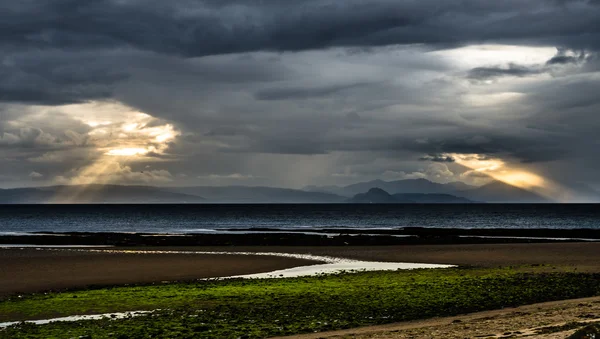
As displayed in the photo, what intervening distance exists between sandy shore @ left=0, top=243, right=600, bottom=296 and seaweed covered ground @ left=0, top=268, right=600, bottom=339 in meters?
5.49

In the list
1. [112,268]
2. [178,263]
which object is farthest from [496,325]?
[178,263]

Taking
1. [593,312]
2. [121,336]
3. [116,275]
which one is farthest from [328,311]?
[116,275]

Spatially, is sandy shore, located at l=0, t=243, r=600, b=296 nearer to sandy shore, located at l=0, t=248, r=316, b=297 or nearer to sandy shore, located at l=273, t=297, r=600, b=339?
sandy shore, located at l=0, t=248, r=316, b=297

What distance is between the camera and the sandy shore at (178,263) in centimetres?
3616

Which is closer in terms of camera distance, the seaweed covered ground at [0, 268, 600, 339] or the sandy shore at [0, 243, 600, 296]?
the seaweed covered ground at [0, 268, 600, 339]

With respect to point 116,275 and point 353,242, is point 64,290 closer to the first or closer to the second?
point 116,275

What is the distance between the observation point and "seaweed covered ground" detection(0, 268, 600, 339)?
2048 cm

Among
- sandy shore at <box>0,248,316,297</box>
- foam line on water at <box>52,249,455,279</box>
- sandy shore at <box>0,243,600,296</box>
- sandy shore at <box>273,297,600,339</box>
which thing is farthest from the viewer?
foam line on water at <box>52,249,455,279</box>

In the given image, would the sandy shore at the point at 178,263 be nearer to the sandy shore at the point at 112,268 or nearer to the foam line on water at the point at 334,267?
the sandy shore at the point at 112,268

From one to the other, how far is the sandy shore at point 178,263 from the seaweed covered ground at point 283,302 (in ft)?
18.0

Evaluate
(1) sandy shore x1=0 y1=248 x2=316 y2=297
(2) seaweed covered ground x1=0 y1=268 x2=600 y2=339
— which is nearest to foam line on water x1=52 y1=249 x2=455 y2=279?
(1) sandy shore x1=0 y1=248 x2=316 y2=297

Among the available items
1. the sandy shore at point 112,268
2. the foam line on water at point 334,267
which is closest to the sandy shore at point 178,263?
the sandy shore at point 112,268

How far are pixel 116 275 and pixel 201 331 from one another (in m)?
20.5

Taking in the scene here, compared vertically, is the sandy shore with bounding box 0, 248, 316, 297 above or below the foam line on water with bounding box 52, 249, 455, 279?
above
